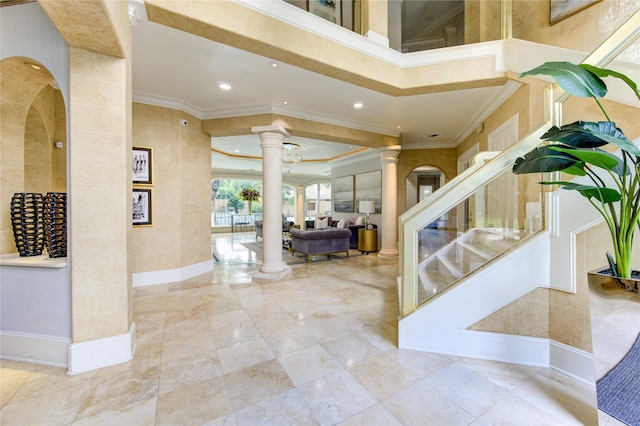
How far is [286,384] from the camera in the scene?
5.76ft

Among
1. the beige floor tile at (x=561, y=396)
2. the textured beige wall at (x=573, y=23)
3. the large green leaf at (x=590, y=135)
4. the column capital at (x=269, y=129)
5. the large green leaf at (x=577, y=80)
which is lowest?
the beige floor tile at (x=561, y=396)

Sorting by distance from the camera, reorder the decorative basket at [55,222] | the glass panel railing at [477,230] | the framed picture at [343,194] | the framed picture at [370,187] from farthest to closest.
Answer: the framed picture at [343,194] < the framed picture at [370,187] < the glass panel railing at [477,230] < the decorative basket at [55,222]

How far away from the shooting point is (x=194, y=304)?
3.23 meters

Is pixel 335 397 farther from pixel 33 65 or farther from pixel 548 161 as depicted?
pixel 33 65

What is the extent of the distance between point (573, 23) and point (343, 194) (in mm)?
7224

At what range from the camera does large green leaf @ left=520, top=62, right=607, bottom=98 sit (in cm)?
118

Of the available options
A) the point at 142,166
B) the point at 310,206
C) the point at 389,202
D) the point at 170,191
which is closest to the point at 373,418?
the point at 170,191

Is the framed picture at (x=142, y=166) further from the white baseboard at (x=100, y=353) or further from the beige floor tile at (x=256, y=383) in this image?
the beige floor tile at (x=256, y=383)

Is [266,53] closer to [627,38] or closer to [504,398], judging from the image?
[627,38]

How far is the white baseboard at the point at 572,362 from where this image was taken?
1.77m

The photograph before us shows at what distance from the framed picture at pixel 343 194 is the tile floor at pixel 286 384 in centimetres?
670

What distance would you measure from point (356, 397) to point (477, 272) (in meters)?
1.37

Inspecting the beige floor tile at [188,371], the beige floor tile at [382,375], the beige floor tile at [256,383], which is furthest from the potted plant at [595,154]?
the beige floor tile at [188,371]

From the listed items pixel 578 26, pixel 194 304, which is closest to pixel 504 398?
pixel 194 304
